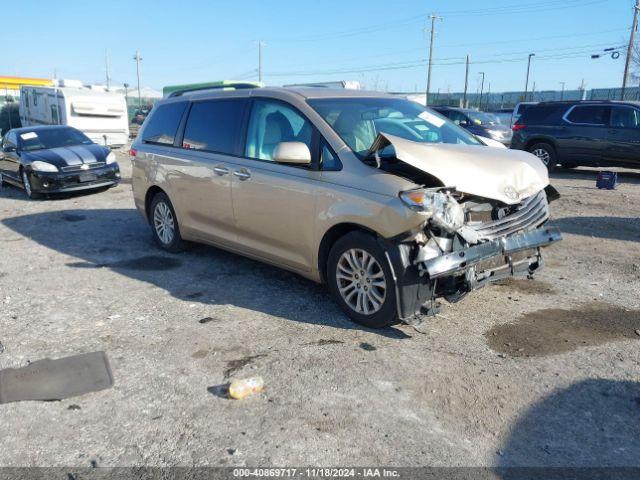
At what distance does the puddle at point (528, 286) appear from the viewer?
17.9 feet

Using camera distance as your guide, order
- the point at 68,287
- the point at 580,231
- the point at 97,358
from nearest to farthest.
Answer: the point at 97,358 < the point at 68,287 < the point at 580,231

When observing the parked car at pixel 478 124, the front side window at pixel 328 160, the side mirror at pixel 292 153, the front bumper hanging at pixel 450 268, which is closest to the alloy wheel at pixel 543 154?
the parked car at pixel 478 124

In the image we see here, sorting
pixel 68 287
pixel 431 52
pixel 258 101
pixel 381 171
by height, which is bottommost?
pixel 68 287

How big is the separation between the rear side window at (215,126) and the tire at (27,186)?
6524 millimetres

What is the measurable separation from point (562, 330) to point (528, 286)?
3.73ft

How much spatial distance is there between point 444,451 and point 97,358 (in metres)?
2.64

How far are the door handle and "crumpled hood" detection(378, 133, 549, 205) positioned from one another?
159cm

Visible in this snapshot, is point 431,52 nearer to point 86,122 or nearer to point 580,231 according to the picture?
point 86,122

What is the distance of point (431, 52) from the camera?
57.1 metres

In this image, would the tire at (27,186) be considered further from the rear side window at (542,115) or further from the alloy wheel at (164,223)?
the rear side window at (542,115)

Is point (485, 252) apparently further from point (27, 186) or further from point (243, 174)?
point (27, 186)

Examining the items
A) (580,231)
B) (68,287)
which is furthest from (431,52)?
(68,287)

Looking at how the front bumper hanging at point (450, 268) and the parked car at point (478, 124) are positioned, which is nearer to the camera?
the front bumper hanging at point (450, 268)

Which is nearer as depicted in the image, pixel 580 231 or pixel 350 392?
pixel 350 392
